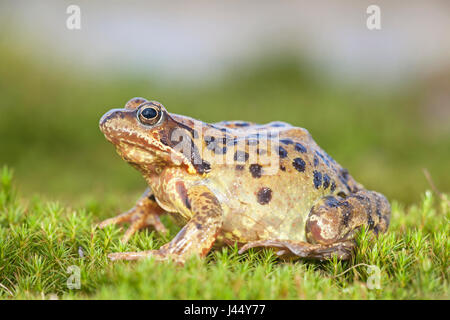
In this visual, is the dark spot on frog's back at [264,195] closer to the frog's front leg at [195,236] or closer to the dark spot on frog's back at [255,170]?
the dark spot on frog's back at [255,170]

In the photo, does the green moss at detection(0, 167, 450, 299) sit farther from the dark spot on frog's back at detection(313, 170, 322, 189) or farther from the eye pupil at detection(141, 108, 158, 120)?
the eye pupil at detection(141, 108, 158, 120)

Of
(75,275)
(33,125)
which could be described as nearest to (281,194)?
(75,275)

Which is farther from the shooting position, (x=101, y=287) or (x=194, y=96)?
(x=194, y=96)

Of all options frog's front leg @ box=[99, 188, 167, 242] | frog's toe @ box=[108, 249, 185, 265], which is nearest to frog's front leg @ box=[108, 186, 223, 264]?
frog's toe @ box=[108, 249, 185, 265]

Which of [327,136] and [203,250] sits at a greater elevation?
[327,136]

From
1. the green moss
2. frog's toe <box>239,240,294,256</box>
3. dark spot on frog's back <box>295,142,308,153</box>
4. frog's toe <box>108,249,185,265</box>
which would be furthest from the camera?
dark spot on frog's back <box>295,142,308,153</box>

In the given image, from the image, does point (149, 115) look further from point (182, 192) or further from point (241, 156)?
point (241, 156)
